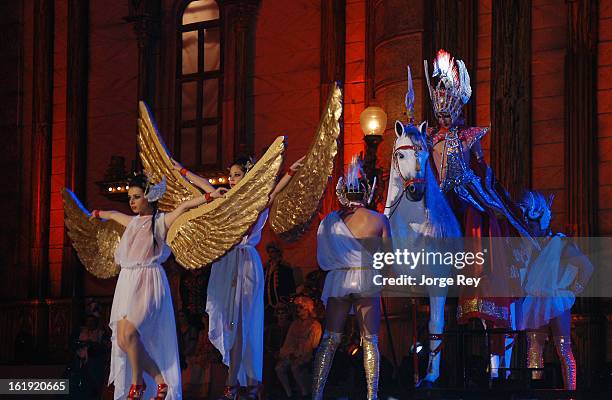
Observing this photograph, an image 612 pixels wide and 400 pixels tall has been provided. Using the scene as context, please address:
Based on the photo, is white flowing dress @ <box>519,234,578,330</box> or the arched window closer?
white flowing dress @ <box>519,234,578,330</box>

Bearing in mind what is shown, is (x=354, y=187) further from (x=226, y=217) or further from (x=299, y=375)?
(x=299, y=375)

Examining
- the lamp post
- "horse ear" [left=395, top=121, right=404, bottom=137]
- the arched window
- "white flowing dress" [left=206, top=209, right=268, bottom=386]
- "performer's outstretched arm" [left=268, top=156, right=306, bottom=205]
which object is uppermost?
the arched window

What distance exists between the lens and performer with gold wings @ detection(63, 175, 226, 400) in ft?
34.4

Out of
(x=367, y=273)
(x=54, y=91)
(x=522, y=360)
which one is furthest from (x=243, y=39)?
(x=367, y=273)

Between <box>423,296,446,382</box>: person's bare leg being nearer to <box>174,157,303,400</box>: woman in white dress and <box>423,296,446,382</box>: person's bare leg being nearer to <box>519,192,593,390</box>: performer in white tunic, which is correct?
<box>519,192,593,390</box>: performer in white tunic

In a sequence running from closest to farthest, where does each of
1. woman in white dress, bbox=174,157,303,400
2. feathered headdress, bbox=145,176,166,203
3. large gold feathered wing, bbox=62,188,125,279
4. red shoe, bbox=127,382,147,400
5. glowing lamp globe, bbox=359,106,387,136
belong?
red shoe, bbox=127,382,147,400, feathered headdress, bbox=145,176,166,203, woman in white dress, bbox=174,157,303,400, large gold feathered wing, bbox=62,188,125,279, glowing lamp globe, bbox=359,106,387,136

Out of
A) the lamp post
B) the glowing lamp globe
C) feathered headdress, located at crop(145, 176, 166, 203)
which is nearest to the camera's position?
feathered headdress, located at crop(145, 176, 166, 203)

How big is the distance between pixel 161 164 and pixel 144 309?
6.08ft

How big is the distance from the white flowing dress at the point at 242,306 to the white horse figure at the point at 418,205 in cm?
129

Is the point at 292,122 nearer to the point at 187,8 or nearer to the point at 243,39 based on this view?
the point at 243,39

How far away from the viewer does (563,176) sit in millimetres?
15344

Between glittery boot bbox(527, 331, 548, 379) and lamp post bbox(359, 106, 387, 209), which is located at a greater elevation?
lamp post bbox(359, 106, 387, 209)

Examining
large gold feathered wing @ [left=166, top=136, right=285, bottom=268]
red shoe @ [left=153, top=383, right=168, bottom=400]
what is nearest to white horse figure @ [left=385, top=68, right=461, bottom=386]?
large gold feathered wing @ [left=166, top=136, right=285, bottom=268]

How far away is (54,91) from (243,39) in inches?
158
